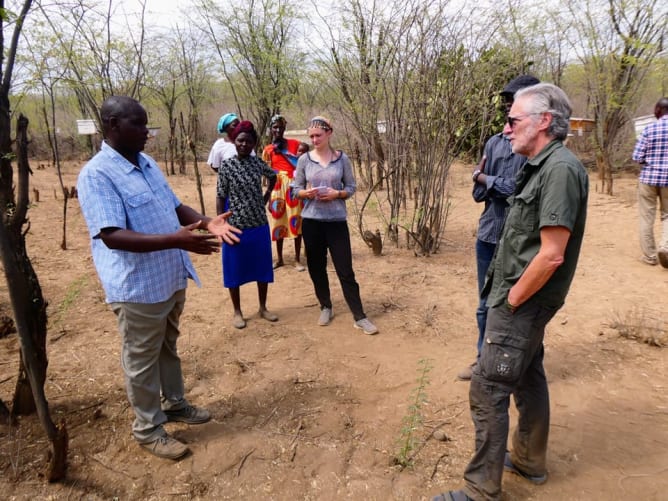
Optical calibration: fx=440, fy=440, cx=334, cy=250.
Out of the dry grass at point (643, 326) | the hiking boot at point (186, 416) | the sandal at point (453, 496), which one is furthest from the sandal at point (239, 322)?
the dry grass at point (643, 326)

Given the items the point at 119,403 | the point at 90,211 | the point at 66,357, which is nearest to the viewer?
the point at 90,211

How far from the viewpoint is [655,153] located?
514 cm

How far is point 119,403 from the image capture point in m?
2.70

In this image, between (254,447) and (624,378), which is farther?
(624,378)

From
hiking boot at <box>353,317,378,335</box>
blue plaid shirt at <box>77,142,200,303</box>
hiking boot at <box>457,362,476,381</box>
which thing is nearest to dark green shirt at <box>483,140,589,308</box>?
hiking boot at <box>457,362,476,381</box>

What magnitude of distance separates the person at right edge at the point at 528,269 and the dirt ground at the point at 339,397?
422 millimetres

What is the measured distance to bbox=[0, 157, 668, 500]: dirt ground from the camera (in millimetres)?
2123

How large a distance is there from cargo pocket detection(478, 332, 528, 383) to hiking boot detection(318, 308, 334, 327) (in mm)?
2237

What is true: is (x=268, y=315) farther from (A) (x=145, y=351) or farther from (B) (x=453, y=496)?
(B) (x=453, y=496)

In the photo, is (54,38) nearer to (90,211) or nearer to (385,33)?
(385,33)

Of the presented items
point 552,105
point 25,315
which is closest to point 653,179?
point 552,105

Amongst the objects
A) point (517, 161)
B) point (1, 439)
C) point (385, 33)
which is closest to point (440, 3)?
point (385, 33)

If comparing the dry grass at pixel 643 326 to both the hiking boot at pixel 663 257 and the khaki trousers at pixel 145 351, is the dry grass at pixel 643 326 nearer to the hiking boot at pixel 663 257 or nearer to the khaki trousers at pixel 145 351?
the hiking boot at pixel 663 257

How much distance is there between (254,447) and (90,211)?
1.46m
